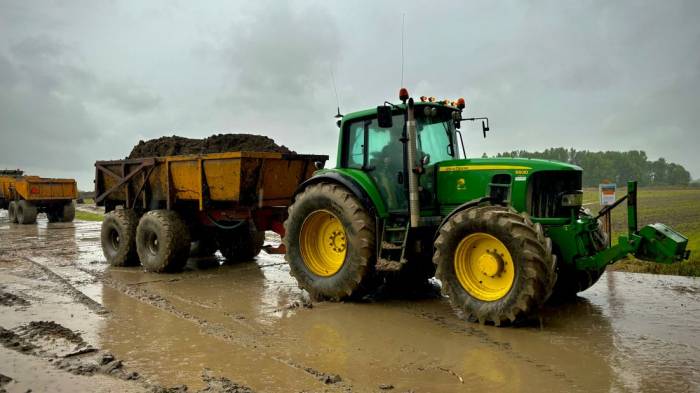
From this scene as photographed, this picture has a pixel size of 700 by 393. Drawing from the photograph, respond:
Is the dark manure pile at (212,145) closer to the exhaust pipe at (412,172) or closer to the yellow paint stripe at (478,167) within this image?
the exhaust pipe at (412,172)

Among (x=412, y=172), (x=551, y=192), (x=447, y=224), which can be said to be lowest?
(x=447, y=224)

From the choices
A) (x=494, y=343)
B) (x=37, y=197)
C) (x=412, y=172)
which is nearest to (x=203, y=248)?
(x=412, y=172)

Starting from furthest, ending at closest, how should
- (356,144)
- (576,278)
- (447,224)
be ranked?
(356,144) < (576,278) < (447,224)

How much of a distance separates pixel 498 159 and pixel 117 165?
25.0 ft

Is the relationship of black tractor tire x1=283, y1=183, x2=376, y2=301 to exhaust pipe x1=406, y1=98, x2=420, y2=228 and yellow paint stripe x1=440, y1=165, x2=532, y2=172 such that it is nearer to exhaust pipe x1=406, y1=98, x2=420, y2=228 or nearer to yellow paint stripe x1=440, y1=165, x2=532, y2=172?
exhaust pipe x1=406, y1=98, x2=420, y2=228

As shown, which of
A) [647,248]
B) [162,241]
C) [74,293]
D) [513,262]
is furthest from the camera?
[162,241]

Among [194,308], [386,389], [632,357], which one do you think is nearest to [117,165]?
[194,308]

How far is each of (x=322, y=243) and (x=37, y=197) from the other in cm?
1843

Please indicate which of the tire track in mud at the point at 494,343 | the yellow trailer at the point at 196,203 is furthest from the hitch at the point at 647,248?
the yellow trailer at the point at 196,203

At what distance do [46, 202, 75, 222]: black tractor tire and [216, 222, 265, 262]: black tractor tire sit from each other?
15006mm

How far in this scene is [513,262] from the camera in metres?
A: 4.98

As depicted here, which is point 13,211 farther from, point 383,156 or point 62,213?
point 383,156

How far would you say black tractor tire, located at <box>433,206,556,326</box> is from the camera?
15.7ft

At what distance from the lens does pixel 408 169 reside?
602 centimetres
